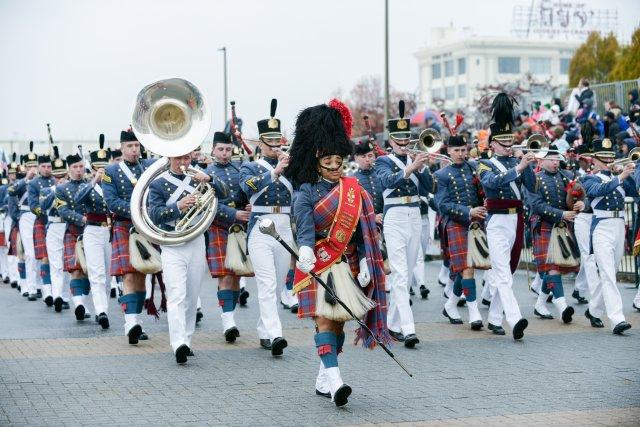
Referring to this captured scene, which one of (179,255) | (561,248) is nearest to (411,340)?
(179,255)

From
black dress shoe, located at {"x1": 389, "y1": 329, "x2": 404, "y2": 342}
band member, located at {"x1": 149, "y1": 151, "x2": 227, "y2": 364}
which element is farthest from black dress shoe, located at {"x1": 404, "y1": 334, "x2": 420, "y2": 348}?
band member, located at {"x1": 149, "y1": 151, "x2": 227, "y2": 364}

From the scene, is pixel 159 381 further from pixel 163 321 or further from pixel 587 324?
pixel 587 324

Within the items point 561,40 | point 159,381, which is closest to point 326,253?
point 159,381

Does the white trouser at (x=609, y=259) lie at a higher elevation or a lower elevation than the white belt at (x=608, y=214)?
lower

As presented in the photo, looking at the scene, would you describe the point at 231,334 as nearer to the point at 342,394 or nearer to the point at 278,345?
the point at 278,345

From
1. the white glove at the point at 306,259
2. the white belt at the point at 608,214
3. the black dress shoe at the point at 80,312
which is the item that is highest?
the white belt at the point at 608,214

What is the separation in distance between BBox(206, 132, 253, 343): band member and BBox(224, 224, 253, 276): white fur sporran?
0.01 metres

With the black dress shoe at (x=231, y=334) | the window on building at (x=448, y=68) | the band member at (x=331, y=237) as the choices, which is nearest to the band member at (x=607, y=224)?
the black dress shoe at (x=231, y=334)

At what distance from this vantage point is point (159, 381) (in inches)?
395

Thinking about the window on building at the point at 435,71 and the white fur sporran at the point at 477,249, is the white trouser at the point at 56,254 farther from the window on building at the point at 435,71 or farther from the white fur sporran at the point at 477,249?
the window on building at the point at 435,71

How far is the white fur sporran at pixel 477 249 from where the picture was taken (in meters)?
13.2

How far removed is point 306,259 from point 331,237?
0.39 metres

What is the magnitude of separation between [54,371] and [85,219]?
14.8ft

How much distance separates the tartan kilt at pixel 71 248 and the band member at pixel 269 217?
3.67 m
